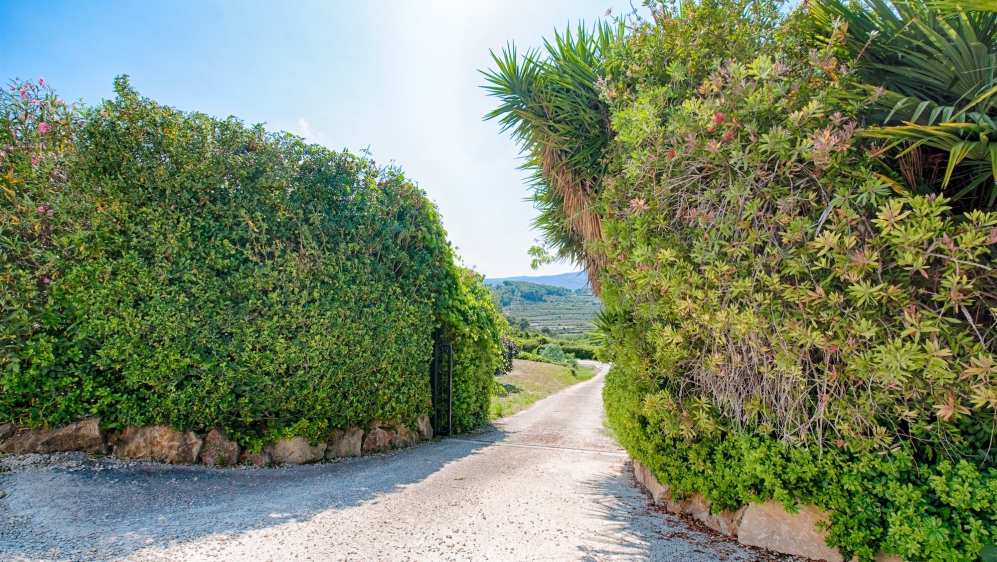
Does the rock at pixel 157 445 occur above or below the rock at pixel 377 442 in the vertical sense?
above

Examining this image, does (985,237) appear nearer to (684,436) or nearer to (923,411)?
(923,411)

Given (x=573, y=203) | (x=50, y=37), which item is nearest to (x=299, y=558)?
(x=573, y=203)

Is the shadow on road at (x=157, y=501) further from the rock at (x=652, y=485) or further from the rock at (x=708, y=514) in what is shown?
the rock at (x=708, y=514)

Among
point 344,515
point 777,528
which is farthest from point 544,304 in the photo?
point 777,528

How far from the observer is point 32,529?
312 centimetres

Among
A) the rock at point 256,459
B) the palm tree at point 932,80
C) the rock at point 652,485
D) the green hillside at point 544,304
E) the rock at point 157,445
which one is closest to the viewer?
the palm tree at point 932,80

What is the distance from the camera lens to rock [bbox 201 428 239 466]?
5137mm

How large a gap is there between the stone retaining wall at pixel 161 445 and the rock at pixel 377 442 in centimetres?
33

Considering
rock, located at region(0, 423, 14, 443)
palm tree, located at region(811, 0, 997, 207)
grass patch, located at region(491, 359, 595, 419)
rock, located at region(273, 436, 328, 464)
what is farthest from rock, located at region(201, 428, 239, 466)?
palm tree, located at region(811, 0, 997, 207)

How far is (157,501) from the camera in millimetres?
3873

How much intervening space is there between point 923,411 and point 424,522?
341cm

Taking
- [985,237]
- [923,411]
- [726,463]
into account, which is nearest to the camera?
[985,237]

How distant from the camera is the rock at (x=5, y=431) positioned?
4559 millimetres

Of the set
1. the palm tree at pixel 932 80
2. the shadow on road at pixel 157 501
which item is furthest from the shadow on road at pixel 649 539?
the palm tree at pixel 932 80
